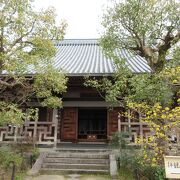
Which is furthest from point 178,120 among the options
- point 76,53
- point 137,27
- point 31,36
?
point 76,53

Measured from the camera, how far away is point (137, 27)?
8094 mm

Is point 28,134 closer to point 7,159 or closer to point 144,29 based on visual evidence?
point 7,159

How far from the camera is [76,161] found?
9211mm

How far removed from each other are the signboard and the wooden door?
7.87m

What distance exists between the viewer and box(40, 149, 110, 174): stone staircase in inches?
336

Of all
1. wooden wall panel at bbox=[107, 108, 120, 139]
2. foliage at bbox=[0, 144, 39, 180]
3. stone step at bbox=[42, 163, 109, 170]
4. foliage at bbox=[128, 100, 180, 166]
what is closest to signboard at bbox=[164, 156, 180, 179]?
foliage at bbox=[128, 100, 180, 166]

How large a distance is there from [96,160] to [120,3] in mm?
5491

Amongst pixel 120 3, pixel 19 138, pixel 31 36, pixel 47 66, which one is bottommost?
pixel 19 138

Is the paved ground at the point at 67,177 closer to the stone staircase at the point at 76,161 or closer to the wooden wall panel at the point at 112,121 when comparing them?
the stone staircase at the point at 76,161

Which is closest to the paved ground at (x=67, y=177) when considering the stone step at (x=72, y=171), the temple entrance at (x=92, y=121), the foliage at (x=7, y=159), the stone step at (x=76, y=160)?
the stone step at (x=72, y=171)

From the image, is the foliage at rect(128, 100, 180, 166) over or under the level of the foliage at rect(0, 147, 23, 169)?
over

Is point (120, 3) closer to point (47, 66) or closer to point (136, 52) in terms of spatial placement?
point (136, 52)

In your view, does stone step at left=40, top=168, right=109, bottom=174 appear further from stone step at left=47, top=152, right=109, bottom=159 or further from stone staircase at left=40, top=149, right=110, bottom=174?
stone step at left=47, top=152, right=109, bottom=159

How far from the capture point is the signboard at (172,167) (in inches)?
204
